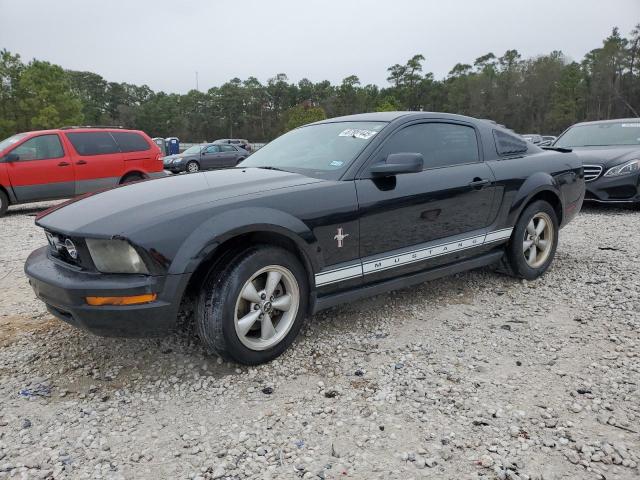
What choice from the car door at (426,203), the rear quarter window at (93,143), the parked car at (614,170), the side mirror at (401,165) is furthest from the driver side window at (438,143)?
the rear quarter window at (93,143)

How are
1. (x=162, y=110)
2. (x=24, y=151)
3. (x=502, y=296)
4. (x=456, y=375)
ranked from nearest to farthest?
(x=456, y=375) < (x=502, y=296) < (x=24, y=151) < (x=162, y=110)

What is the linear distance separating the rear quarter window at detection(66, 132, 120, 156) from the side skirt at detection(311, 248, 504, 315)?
24.9 ft

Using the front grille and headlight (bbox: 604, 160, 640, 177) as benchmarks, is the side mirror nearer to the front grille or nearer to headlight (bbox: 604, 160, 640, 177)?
the front grille

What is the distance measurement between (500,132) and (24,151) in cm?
813

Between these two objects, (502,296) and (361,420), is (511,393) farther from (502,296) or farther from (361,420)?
(502,296)

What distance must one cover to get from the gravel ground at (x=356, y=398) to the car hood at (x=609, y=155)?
15.2 ft

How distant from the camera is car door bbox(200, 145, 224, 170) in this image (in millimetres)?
22000

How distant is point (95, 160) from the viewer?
884 cm

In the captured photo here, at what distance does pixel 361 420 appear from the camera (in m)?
2.30

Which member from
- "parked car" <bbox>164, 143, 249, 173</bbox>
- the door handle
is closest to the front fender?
the door handle

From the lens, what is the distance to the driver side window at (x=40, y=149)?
841 centimetres

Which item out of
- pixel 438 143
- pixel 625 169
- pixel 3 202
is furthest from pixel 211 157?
pixel 438 143

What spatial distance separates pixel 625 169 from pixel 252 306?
7216 mm

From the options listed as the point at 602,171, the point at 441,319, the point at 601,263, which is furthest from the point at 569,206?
the point at 602,171
